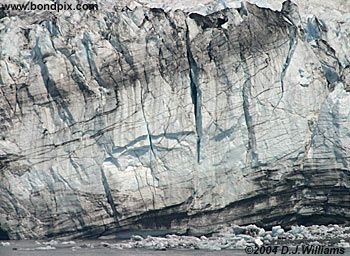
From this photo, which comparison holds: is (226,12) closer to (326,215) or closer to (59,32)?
(59,32)

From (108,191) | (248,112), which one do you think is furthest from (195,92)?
(108,191)

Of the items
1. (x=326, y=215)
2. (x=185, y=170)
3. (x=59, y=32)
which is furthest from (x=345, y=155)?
(x=59, y=32)

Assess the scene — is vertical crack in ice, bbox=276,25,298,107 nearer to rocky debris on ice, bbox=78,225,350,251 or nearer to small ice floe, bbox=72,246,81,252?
rocky debris on ice, bbox=78,225,350,251

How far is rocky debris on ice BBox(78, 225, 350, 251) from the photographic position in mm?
16234

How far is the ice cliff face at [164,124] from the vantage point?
17.1 metres

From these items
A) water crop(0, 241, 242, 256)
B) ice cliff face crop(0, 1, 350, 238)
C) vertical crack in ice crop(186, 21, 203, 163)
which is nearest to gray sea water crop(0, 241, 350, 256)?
water crop(0, 241, 242, 256)

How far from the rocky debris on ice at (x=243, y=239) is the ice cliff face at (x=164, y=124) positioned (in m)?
→ 0.34

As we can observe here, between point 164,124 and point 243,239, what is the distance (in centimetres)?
245

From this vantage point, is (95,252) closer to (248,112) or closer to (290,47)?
(248,112)

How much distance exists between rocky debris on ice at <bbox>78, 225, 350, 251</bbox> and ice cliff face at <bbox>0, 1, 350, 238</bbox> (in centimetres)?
34

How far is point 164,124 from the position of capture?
56.5 feet

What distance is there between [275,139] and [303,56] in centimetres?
167

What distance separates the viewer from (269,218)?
1773cm

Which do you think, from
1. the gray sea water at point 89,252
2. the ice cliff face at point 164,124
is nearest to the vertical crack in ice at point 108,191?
the ice cliff face at point 164,124
